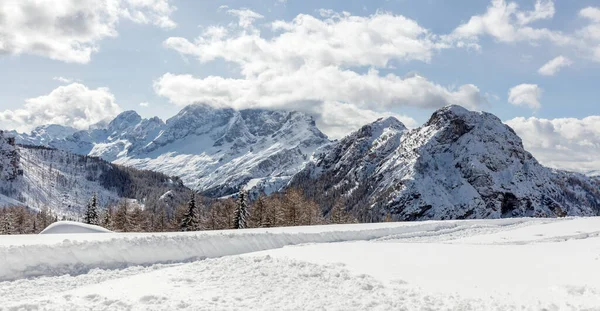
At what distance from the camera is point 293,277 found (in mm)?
16500

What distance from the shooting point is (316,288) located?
49.8 ft

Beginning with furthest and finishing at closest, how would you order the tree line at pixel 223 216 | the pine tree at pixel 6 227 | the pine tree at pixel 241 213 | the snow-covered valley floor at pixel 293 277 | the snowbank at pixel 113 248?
the pine tree at pixel 6 227
the tree line at pixel 223 216
the pine tree at pixel 241 213
the snowbank at pixel 113 248
the snow-covered valley floor at pixel 293 277

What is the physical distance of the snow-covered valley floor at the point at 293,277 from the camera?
13.2 metres

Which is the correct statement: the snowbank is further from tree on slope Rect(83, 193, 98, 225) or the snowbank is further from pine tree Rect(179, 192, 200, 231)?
tree on slope Rect(83, 193, 98, 225)

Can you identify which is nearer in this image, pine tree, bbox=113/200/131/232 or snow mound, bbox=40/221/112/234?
snow mound, bbox=40/221/112/234

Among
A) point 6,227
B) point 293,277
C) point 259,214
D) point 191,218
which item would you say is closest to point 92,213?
point 6,227

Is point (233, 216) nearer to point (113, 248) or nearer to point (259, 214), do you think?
point (259, 214)

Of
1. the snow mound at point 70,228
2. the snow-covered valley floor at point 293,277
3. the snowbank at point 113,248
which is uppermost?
the snow mound at point 70,228

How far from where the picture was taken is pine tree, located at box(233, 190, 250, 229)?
58594mm

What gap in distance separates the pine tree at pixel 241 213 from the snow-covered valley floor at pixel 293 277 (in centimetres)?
3239

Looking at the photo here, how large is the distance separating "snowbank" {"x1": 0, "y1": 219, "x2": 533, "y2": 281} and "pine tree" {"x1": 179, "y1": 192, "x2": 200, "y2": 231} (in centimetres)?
2972

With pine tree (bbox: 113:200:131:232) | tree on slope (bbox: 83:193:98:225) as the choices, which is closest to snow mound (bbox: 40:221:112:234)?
tree on slope (bbox: 83:193:98:225)

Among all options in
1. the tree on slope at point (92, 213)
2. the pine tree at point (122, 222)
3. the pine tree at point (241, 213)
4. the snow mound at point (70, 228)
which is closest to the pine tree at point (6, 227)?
the tree on slope at point (92, 213)

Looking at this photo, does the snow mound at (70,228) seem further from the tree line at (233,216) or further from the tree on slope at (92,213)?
the tree on slope at (92,213)
